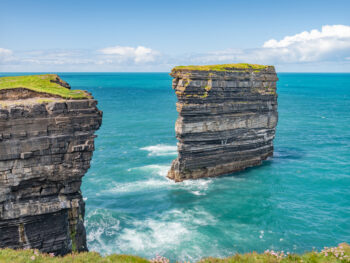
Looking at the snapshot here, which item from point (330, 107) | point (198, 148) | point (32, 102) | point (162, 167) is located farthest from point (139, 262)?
point (330, 107)

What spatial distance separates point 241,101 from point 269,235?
2436cm

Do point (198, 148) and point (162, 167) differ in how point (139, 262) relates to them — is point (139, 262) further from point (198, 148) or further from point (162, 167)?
point (162, 167)

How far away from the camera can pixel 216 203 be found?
40406mm

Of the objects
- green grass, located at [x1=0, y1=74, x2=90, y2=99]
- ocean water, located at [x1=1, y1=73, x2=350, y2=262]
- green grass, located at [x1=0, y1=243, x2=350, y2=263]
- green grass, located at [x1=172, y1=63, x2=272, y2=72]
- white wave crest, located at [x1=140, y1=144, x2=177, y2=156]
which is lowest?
ocean water, located at [x1=1, y1=73, x2=350, y2=262]

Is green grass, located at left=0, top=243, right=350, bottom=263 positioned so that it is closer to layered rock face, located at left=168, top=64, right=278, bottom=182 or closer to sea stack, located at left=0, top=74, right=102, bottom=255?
sea stack, located at left=0, top=74, right=102, bottom=255

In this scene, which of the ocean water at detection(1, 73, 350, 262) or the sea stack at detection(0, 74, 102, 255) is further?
the ocean water at detection(1, 73, 350, 262)

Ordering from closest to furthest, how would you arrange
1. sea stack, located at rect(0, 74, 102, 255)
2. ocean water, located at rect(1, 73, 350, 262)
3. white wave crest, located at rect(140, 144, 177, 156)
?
sea stack, located at rect(0, 74, 102, 255) < ocean water, located at rect(1, 73, 350, 262) < white wave crest, located at rect(140, 144, 177, 156)

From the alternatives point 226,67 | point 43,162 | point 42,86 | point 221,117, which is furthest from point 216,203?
point 42,86

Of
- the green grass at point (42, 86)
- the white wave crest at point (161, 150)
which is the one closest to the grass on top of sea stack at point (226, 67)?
the white wave crest at point (161, 150)

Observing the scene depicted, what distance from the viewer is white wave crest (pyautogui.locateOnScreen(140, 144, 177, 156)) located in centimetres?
6057

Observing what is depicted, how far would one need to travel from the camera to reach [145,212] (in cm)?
3866

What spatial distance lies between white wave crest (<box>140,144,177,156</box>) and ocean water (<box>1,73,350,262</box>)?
20cm

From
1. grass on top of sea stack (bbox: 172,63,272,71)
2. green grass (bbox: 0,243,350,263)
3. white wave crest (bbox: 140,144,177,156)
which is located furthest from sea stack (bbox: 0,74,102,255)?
white wave crest (bbox: 140,144,177,156)

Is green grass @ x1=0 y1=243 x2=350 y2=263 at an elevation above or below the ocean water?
above
